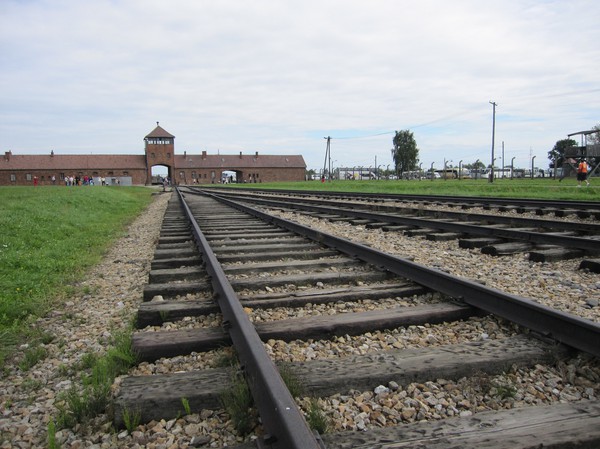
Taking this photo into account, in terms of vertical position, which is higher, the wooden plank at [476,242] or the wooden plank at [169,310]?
the wooden plank at [476,242]

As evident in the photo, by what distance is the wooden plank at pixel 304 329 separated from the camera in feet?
9.08

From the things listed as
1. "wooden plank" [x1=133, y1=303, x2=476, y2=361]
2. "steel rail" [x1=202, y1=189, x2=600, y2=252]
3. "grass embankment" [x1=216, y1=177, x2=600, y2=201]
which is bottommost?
"wooden plank" [x1=133, y1=303, x2=476, y2=361]

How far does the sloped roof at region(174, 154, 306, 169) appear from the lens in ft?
327

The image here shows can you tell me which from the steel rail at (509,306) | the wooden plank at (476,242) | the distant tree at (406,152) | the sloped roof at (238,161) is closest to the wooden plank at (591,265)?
the wooden plank at (476,242)

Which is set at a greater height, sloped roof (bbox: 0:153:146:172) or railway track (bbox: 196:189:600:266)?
sloped roof (bbox: 0:153:146:172)

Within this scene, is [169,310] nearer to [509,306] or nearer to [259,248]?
[509,306]

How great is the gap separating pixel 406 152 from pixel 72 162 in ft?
231

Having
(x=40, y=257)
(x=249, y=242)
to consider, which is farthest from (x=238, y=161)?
(x=249, y=242)

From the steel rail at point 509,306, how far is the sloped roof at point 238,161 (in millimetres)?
97470

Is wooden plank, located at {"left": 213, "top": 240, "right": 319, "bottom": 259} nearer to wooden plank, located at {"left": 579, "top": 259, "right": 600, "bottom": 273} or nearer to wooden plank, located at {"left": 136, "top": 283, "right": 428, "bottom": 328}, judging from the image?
wooden plank, located at {"left": 136, "top": 283, "right": 428, "bottom": 328}

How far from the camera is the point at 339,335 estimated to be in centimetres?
298

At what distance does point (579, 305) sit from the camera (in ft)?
11.8

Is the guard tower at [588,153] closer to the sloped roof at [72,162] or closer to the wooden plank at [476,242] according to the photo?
the wooden plank at [476,242]

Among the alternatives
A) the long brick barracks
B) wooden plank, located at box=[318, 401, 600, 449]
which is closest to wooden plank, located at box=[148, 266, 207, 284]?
wooden plank, located at box=[318, 401, 600, 449]
